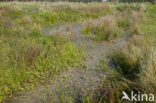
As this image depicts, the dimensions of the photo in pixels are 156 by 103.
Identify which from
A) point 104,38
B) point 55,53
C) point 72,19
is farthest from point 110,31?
point 72,19

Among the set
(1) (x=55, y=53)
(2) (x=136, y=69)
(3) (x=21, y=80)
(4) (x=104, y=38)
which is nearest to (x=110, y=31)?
(4) (x=104, y=38)

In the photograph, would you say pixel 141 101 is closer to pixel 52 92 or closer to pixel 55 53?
pixel 52 92

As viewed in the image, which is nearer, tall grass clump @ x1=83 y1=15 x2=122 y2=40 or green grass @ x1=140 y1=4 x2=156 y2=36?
tall grass clump @ x1=83 y1=15 x2=122 y2=40

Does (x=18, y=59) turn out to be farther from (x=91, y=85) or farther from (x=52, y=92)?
(x=91, y=85)

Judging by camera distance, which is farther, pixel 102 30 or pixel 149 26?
pixel 149 26

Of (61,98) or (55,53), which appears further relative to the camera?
(55,53)

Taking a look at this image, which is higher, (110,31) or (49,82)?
(110,31)

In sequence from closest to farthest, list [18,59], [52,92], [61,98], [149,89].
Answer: [149,89] < [61,98] < [52,92] < [18,59]

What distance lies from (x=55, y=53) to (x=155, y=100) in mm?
3617

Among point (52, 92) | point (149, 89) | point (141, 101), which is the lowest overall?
point (52, 92)

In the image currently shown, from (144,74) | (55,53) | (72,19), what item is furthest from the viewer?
(72,19)

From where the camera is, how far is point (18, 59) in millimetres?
4133

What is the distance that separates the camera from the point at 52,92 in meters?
3.59

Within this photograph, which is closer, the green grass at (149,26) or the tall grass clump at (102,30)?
the tall grass clump at (102,30)
